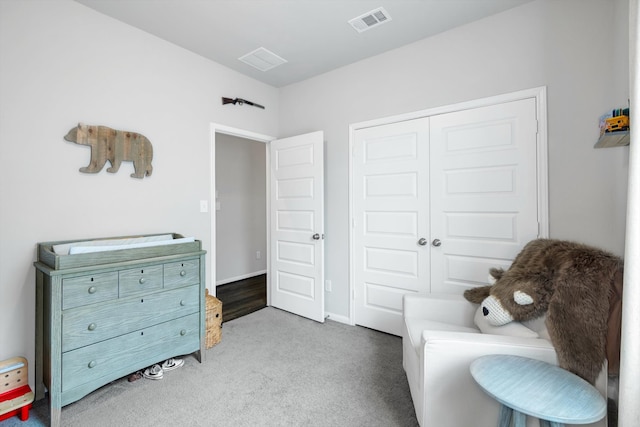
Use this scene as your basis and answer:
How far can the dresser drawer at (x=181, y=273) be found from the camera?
2082 millimetres

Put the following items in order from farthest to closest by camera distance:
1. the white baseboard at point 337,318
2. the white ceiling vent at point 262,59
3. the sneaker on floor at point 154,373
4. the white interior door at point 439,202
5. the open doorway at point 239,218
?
the open doorway at point 239,218, the white baseboard at point 337,318, the white ceiling vent at point 262,59, the white interior door at point 439,202, the sneaker on floor at point 154,373

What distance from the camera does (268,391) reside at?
193cm

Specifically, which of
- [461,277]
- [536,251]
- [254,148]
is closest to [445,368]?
[536,251]

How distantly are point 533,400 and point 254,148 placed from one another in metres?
4.73

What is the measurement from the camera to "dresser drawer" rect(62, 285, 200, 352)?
1.67 meters

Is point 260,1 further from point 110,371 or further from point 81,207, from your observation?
point 110,371

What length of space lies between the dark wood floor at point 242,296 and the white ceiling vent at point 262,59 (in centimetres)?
274

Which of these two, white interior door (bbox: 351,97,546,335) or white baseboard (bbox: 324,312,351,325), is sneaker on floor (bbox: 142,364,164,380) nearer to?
white baseboard (bbox: 324,312,351,325)

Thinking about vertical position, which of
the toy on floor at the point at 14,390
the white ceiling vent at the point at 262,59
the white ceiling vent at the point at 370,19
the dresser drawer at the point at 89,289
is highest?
the white ceiling vent at the point at 262,59

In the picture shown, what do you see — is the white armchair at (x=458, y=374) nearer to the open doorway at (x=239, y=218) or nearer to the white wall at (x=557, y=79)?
the white wall at (x=557, y=79)

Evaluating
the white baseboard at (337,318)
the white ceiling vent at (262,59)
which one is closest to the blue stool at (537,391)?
the white baseboard at (337,318)

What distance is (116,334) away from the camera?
1.83 m

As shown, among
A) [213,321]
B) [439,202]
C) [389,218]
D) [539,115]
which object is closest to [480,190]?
[439,202]

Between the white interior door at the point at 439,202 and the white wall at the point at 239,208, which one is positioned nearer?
the white interior door at the point at 439,202
